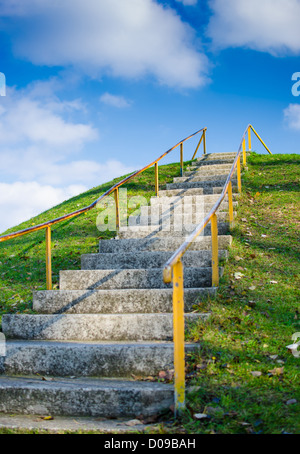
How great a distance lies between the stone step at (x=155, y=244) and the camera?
5.84 meters

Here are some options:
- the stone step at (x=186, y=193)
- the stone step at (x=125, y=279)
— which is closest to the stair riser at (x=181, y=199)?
the stone step at (x=186, y=193)

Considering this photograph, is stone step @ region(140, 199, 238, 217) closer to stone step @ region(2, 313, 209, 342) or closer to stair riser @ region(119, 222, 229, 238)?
stair riser @ region(119, 222, 229, 238)

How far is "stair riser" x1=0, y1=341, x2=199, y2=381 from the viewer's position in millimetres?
3643

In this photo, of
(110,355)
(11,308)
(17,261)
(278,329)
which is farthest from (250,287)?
(17,261)

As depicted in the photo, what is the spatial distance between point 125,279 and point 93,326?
1.00 metres

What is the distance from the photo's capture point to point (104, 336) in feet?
13.8

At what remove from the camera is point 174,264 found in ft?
9.80

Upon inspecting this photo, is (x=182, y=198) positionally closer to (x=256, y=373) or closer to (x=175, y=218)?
(x=175, y=218)

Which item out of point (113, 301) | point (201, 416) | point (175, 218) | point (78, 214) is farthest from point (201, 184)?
point (201, 416)

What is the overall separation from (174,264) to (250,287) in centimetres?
206

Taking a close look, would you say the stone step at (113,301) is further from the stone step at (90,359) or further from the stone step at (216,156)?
the stone step at (216,156)

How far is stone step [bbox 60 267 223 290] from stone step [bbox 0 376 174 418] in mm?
1681
